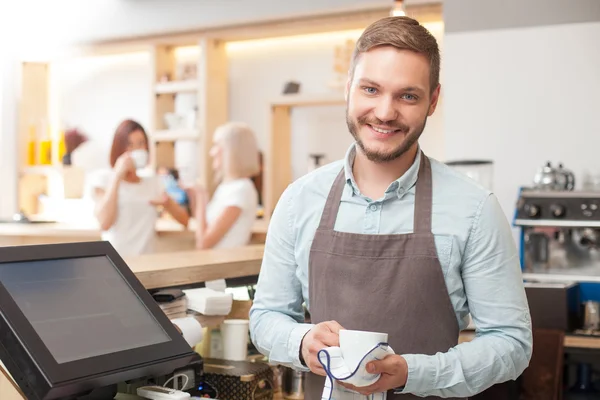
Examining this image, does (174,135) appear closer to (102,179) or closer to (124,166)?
(102,179)

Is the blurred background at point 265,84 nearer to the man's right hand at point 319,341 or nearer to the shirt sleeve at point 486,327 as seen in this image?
the shirt sleeve at point 486,327

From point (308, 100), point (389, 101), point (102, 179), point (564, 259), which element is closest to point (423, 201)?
point (389, 101)

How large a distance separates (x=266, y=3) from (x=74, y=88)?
99.6 inches

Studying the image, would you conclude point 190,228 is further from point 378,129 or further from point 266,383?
point 378,129

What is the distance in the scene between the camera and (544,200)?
407 centimetres

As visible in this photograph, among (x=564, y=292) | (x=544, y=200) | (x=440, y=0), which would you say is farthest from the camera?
(x=440, y=0)

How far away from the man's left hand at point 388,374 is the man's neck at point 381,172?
0.37 metres

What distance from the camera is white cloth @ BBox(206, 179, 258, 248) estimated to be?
159 inches

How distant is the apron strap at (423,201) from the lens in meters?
1.55

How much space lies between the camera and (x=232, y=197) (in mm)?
4035

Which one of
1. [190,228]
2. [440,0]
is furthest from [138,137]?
[440,0]

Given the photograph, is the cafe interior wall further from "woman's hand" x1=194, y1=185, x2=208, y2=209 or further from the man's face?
the man's face

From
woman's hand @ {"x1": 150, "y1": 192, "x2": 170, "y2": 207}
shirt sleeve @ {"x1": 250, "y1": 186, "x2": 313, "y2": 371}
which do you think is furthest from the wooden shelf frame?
shirt sleeve @ {"x1": 250, "y1": 186, "x2": 313, "y2": 371}

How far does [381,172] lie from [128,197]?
9.90 feet
